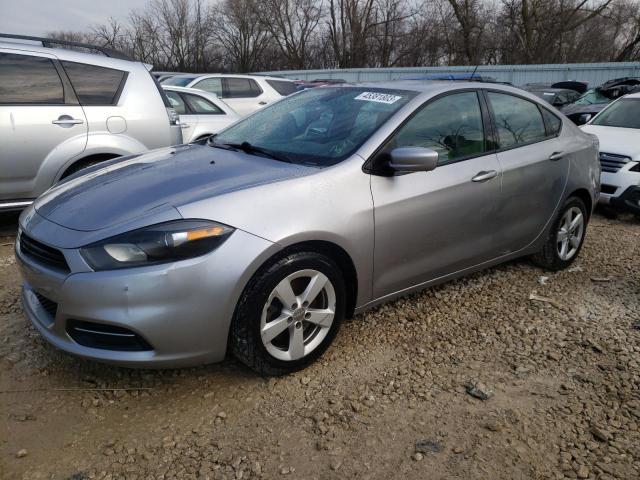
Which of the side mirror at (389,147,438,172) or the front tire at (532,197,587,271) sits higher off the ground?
the side mirror at (389,147,438,172)

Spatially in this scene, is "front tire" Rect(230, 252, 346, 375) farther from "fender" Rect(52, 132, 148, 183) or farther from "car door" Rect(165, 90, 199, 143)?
"car door" Rect(165, 90, 199, 143)

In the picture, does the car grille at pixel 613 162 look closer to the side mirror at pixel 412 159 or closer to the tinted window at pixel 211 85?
the side mirror at pixel 412 159

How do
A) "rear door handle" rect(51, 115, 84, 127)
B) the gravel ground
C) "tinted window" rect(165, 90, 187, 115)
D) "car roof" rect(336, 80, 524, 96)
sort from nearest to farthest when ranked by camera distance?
the gravel ground → "car roof" rect(336, 80, 524, 96) → "rear door handle" rect(51, 115, 84, 127) → "tinted window" rect(165, 90, 187, 115)

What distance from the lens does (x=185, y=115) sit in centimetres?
748

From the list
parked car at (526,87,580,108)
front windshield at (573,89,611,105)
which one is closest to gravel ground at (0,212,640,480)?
front windshield at (573,89,611,105)

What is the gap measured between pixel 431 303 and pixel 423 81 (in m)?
1.58

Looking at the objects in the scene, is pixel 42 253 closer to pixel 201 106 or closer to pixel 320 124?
pixel 320 124

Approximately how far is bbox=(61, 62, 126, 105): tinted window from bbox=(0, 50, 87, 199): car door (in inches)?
3.2

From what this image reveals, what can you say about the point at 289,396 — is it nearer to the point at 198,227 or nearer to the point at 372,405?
the point at 372,405

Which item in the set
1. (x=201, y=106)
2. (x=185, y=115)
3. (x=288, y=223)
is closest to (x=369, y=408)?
(x=288, y=223)

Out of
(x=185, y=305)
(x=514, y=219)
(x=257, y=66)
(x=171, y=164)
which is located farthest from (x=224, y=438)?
(x=257, y=66)

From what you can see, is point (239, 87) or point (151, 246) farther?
point (239, 87)

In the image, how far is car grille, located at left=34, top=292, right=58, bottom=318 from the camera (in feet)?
8.01

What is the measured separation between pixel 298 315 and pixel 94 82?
3.69 metres
